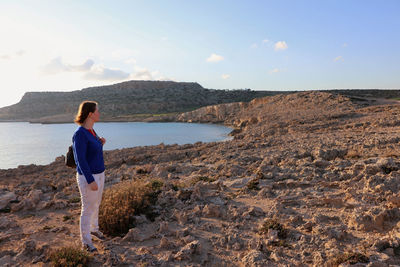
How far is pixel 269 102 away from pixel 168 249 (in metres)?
43.6

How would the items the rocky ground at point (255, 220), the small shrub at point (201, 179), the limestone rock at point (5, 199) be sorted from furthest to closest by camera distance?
the small shrub at point (201, 179), the limestone rock at point (5, 199), the rocky ground at point (255, 220)

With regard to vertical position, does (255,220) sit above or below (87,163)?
below

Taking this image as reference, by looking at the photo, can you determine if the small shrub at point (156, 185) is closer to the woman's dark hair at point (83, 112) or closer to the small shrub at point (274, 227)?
the small shrub at point (274, 227)

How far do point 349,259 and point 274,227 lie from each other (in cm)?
124

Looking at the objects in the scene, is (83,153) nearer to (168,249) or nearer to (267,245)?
(168,249)

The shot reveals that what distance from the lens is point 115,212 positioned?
16.5 ft

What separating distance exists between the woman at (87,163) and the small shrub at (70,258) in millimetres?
283

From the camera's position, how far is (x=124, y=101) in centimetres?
8425

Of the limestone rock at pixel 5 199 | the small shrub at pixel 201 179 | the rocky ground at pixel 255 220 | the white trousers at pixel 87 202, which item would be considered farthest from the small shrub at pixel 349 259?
the limestone rock at pixel 5 199

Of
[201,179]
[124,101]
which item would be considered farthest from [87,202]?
[124,101]

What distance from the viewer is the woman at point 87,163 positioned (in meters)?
3.77

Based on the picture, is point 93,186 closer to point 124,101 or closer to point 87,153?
point 87,153

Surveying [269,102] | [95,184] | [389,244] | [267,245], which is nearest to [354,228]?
[389,244]

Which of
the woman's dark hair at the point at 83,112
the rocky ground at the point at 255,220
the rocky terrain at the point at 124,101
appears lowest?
the rocky ground at the point at 255,220
